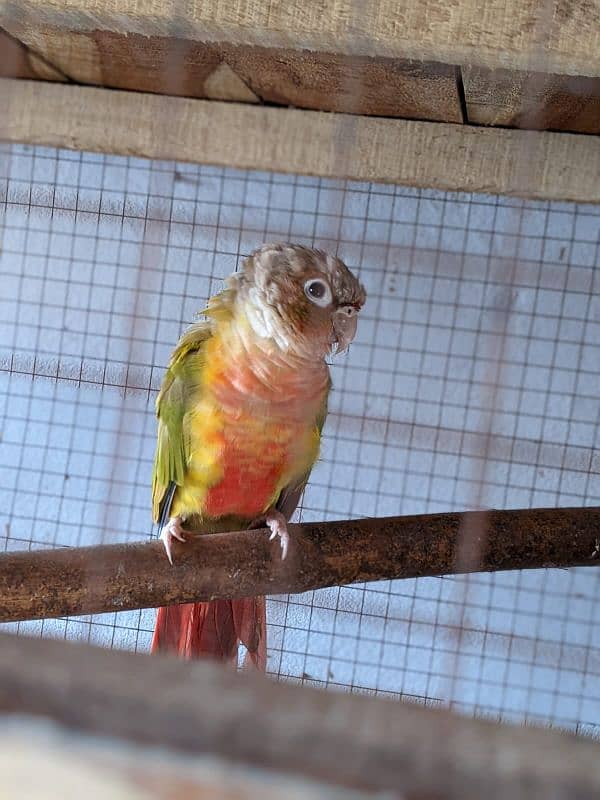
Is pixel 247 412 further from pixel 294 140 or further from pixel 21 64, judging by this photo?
pixel 21 64

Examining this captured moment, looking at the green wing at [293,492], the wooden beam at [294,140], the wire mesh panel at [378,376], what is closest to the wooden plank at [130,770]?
the green wing at [293,492]

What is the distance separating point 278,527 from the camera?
2.97 feet

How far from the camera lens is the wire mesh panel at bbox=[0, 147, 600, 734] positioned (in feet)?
4.27

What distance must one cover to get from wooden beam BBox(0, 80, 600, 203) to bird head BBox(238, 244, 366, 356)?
0.83ft

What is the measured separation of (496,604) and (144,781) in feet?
4.29

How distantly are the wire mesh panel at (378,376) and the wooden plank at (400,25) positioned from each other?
0.62 meters

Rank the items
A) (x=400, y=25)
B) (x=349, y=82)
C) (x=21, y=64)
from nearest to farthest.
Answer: (x=400, y=25) < (x=349, y=82) < (x=21, y=64)

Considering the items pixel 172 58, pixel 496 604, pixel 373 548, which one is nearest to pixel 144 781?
pixel 373 548

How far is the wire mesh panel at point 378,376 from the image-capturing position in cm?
130

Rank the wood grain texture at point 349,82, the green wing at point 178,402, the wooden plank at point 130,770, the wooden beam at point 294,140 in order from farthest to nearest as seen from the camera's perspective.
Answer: the wooden beam at point 294,140
the green wing at point 178,402
the wood grain texture at point 349,82
the wooden plank at point 130,770

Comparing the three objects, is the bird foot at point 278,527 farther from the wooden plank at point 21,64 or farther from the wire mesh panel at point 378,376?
the wooden plank at point 21,64

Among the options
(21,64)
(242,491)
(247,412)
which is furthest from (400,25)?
(21,64)

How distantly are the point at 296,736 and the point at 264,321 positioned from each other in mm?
768

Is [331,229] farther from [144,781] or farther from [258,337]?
[144,781]
